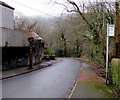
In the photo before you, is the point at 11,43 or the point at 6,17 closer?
the point at 11,43

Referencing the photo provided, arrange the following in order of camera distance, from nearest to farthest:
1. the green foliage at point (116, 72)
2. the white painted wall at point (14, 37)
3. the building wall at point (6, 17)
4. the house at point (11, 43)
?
1. the green foliage at point (116, 72)
2. the white painted wall at point (14, 37)
3. the house at point (11, 43)
4. the building wall at point (6, 17)

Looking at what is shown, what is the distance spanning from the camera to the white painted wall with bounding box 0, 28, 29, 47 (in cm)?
2104

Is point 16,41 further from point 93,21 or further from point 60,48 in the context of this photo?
point 60,48

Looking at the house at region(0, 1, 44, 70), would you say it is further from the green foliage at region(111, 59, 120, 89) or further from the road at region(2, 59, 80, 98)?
the green foliage at region(111, 59, 120, 89)

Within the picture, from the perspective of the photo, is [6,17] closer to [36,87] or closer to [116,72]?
[36,87]

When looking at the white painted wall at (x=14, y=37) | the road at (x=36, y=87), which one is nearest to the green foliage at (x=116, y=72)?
the road at (x=36, y=87)

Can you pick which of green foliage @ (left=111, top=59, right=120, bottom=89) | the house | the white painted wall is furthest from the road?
the white painted wall

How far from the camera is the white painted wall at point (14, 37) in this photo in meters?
21.0

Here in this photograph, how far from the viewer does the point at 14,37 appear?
77.0 feet

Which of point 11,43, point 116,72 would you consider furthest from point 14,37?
point 116,72

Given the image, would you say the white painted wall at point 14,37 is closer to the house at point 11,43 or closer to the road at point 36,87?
the house at point 11,43

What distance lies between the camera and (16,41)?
78.9ft

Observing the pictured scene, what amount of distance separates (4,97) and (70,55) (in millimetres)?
55350

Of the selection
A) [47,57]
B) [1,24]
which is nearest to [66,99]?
[1,24]
